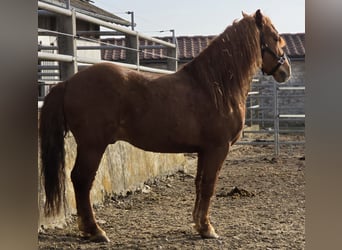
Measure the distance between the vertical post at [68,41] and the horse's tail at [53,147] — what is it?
63 cm

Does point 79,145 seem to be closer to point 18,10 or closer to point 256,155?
point 18,10

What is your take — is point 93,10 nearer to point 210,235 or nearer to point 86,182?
point 86,182

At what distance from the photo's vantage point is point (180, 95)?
2260 mm

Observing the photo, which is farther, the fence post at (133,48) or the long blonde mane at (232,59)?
the fence post at (133,48)

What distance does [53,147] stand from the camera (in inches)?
83.7

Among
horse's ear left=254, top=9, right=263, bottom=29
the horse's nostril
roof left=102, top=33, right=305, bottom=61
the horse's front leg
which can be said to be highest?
roof left=102, top=33, right=305, bottom=61

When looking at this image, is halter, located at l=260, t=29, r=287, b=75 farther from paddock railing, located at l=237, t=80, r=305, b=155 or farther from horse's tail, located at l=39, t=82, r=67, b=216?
paddock railing, located at l=237, t=80, r=305, b=155

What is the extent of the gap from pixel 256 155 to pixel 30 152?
503 centimetres

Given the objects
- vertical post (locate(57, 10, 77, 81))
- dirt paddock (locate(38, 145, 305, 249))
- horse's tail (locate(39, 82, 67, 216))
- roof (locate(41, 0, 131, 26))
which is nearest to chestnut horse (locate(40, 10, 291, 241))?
horse's tail (locate(39, 82, 67, 216))

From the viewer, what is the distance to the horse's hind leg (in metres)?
2.15

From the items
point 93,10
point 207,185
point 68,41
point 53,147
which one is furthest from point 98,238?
point 93,10

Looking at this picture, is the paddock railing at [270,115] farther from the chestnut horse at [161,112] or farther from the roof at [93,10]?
the chestnut horse at [161,112]

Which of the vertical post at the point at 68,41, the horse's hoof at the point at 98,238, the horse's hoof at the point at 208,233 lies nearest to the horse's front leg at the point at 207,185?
the horse's hoof at the point at 208,233

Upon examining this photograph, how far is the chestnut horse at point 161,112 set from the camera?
2150 mm
